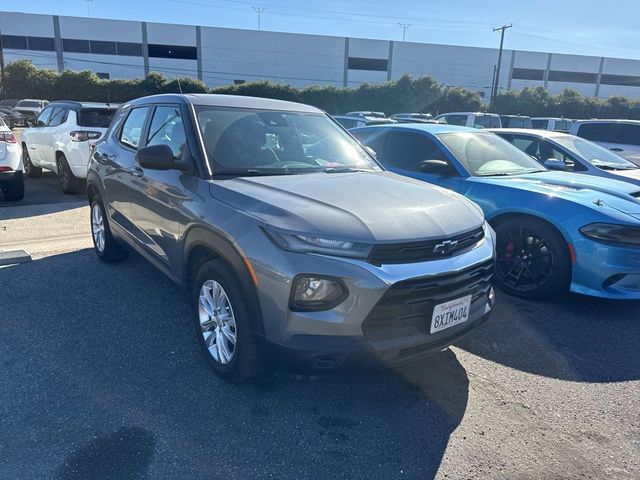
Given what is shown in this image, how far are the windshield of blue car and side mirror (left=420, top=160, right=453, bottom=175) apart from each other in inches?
126

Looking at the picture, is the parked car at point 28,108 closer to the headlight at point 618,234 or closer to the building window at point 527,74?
the headlight at point 618,234

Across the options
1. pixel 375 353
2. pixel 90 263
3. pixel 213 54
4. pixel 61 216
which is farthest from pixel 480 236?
pixel 213 54

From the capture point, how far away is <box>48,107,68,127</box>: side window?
9.13 metres

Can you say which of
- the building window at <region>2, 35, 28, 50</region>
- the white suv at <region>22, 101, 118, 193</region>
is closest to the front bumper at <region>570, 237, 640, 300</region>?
the white suv at <region>22, 101, 118, 193</region>

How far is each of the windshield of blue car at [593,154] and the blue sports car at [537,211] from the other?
197cm

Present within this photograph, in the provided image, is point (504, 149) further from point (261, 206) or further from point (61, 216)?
point (61, 216)

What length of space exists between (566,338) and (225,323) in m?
2.81

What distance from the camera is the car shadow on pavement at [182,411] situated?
95.3 inches

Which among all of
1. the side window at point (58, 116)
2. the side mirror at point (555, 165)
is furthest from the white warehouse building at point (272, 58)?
the side mirror at point (555, 165)

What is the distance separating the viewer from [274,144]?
373 centimetres

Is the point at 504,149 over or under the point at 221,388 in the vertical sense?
over

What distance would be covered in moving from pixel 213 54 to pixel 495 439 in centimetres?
5678

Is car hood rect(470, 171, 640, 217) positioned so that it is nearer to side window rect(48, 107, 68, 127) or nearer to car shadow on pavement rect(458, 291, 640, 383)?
car shadow on pavement rect(458, 291, 640, 383)

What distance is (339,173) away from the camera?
3.71 metres
